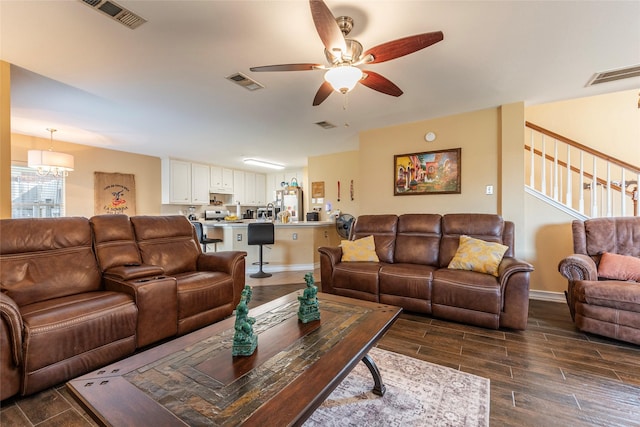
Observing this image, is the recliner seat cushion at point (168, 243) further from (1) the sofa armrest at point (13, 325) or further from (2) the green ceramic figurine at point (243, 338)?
(2) the green ceramic figurine at point (243, 338)

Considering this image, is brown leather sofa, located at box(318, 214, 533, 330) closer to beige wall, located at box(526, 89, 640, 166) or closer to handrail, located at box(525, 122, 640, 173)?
handrail, located at box(525, 122, 640, 173)

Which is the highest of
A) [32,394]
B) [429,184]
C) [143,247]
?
[429,184]

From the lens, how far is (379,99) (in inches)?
125

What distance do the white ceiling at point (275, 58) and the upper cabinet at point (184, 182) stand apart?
2.25 m

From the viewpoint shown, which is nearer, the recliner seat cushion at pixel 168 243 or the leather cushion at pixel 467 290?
the leather cushion at pixel 467 290

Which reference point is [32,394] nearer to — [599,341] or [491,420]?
[491,420]

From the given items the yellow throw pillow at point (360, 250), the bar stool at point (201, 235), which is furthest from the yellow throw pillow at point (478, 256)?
the bar stool at point (201, 235)

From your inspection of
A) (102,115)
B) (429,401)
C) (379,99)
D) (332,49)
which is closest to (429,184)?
(379,99)

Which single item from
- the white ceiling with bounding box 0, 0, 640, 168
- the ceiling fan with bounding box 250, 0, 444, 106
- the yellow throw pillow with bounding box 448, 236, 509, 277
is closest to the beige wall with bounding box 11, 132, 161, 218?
the white ceiling with bounding box 0, 0, 640, 168

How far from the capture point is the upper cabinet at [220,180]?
23.4ft

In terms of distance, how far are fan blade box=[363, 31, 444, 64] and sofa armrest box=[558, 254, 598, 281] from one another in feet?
7.67

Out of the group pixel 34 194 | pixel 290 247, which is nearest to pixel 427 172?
pixel 290 247

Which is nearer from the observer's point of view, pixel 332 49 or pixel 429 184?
pixel 332 49

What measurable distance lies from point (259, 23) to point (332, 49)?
0.62m
